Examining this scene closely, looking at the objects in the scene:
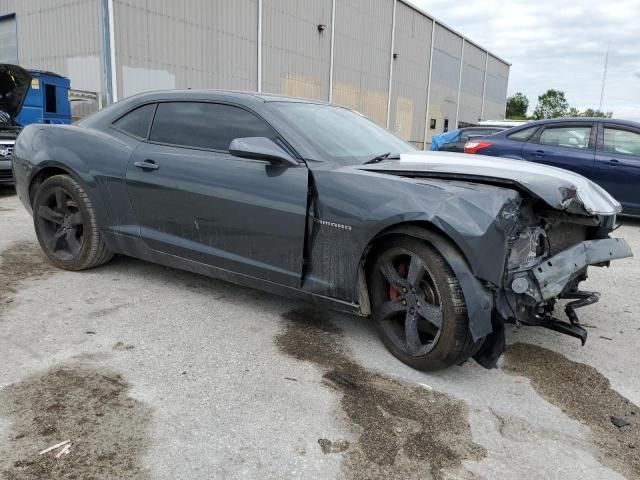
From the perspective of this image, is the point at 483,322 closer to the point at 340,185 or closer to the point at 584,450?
the point at 584,450

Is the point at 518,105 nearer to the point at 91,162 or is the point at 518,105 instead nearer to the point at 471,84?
the point at 471,84

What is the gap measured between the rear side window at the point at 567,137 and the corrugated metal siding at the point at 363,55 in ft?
49.4

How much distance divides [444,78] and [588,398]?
32.4m

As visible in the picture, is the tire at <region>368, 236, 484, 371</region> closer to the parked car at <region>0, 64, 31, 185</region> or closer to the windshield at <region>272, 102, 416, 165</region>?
the windshield at <region>272, 102, 416, 165</region>

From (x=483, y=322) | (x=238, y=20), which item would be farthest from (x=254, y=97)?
(x=238, y=20)

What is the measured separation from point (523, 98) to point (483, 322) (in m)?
79.3

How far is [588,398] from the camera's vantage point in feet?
9.04

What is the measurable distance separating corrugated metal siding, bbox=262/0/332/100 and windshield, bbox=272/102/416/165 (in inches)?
568

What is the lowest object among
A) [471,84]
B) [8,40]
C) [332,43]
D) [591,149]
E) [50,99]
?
[591,149]

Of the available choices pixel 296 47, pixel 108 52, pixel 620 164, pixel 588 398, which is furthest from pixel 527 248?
pixel 296 47

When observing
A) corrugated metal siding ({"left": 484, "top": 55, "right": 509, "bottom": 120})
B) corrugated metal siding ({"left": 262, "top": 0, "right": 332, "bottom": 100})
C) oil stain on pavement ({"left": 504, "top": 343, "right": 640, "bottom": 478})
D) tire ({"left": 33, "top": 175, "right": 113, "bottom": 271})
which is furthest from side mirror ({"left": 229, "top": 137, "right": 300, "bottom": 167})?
corrugated metal siding ({"left": 484, "top": 55, "right": 509, "bottom": 120})

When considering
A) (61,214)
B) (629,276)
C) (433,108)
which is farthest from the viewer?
(433,108)

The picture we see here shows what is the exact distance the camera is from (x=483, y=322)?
2.60 metres

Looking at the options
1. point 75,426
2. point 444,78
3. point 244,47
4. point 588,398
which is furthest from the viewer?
point 444,78
